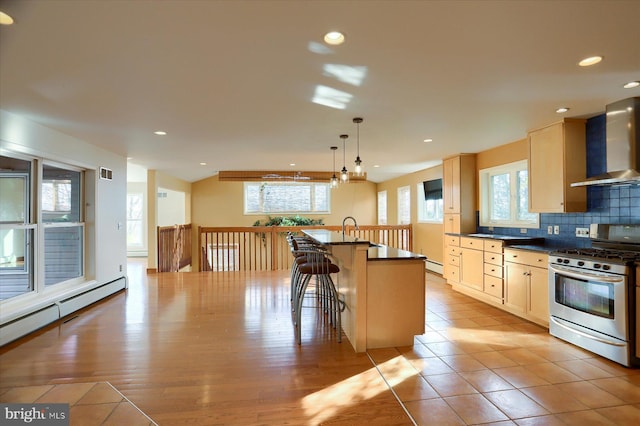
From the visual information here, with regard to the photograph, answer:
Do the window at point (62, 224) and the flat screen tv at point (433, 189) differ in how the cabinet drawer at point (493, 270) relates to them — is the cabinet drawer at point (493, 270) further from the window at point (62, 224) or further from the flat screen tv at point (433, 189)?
the window at point (62, 224)

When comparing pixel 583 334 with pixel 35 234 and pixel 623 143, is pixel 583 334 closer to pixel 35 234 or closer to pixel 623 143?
pixel 623 143

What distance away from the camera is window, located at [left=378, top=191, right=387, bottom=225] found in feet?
31.6

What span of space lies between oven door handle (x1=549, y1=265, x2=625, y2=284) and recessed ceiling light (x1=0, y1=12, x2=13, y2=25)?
4573mm

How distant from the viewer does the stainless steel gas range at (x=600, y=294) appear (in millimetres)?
2734

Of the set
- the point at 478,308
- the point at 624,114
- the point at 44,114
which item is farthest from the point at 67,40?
the point at 478,308

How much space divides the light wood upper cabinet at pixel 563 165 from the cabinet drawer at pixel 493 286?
3.57 ft

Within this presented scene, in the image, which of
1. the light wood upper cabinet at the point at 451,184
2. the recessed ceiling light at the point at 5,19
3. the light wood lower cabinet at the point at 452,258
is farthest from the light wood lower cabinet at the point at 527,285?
the recessed ceiling light at the point at 5,19

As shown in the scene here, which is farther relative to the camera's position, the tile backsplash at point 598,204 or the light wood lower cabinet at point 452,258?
the light wood lower cabinet at point 452,258

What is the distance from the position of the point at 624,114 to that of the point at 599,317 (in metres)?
1.88

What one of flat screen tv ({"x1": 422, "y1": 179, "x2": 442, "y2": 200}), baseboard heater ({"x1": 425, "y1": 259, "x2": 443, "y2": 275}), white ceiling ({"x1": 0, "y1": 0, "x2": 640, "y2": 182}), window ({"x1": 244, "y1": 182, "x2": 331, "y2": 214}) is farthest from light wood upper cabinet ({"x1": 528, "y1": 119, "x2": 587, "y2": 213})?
window ({"x1": 244, "y1": 182, "x2": 331, "y2": 214})

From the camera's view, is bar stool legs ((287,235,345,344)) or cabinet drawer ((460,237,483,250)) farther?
cabinet drawer ((460,237,483,250))

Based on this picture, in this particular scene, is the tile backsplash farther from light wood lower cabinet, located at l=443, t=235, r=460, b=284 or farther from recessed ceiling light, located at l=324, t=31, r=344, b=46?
recessed ceiling light, located at l=324, t=31, r=344, b=46

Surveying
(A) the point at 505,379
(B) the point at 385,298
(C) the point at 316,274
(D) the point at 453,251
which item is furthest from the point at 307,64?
(D) the point at 453,251

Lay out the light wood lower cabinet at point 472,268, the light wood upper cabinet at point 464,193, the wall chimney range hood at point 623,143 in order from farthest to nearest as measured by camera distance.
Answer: the light wood upper cabinet at point 464,193, the light wood lower cabinet at point 472,268, the wall chimney range hood at point 623,143
